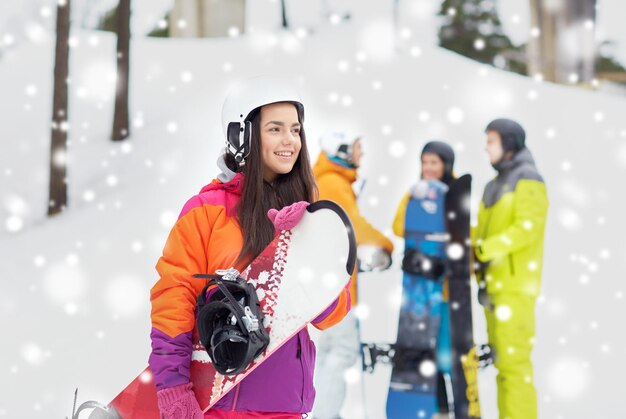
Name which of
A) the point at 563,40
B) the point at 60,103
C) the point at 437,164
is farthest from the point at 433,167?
the point at 563,40

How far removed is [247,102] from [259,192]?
26 centimetres

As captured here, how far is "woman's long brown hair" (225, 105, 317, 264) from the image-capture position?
7.07 feet

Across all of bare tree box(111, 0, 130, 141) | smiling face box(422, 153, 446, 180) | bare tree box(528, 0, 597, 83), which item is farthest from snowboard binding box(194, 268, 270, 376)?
bare tree box(528, 0, 597, 83)

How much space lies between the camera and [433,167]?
15.2 feet

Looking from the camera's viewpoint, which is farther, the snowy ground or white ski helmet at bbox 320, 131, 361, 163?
the snowy ground

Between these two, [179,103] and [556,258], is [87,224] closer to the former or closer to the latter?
[179,103]

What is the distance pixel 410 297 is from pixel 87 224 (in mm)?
4535

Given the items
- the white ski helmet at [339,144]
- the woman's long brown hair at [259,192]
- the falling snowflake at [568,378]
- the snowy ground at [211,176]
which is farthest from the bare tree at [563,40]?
the woman's long brown hair at [259,192]

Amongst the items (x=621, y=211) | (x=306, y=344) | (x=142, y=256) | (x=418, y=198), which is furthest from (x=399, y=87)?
(x=306, y=344)

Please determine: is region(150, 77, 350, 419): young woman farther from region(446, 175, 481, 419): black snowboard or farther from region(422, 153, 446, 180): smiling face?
region(422, 153, 446, 180): smiling face

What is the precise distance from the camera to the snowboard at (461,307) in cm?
441

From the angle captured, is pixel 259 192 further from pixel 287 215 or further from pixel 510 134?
pixel 510 134

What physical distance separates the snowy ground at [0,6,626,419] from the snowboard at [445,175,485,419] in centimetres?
78

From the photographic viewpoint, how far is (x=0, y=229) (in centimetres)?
834
